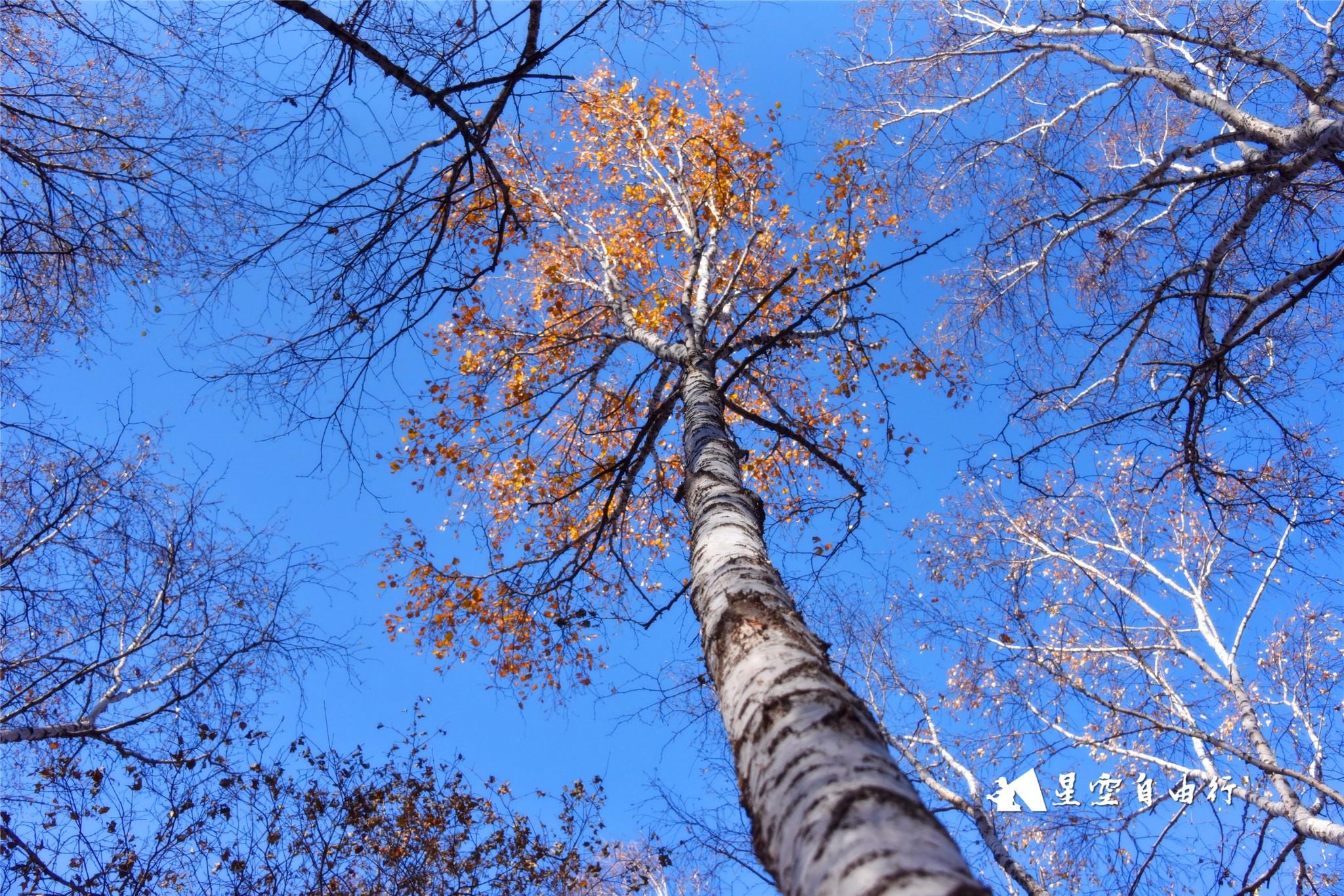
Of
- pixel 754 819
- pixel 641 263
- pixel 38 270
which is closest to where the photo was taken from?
pixel 754 819

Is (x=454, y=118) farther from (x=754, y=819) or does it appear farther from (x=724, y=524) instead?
(x=754, y=819)

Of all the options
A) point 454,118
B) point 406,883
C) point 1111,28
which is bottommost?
point 406,883

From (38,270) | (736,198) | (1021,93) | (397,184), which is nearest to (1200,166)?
(1021,93)

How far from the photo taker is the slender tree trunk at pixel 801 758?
1000 mm

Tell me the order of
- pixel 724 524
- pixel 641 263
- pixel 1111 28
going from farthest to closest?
1. pixel 641 263
2. pixel 1111 28
3. pixel 724 524

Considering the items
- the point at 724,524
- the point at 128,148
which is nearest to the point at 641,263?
the point at 128,148

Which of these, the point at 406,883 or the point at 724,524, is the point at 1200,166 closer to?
the point at 724,524

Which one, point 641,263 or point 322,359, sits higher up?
point 641,263

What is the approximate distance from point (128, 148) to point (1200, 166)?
846 cm

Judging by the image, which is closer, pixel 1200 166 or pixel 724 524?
pixel 724 524

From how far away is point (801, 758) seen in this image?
128 centimetres

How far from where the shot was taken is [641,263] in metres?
8.13

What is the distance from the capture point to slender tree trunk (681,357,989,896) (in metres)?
1.00

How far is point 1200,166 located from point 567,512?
22.4 ft
